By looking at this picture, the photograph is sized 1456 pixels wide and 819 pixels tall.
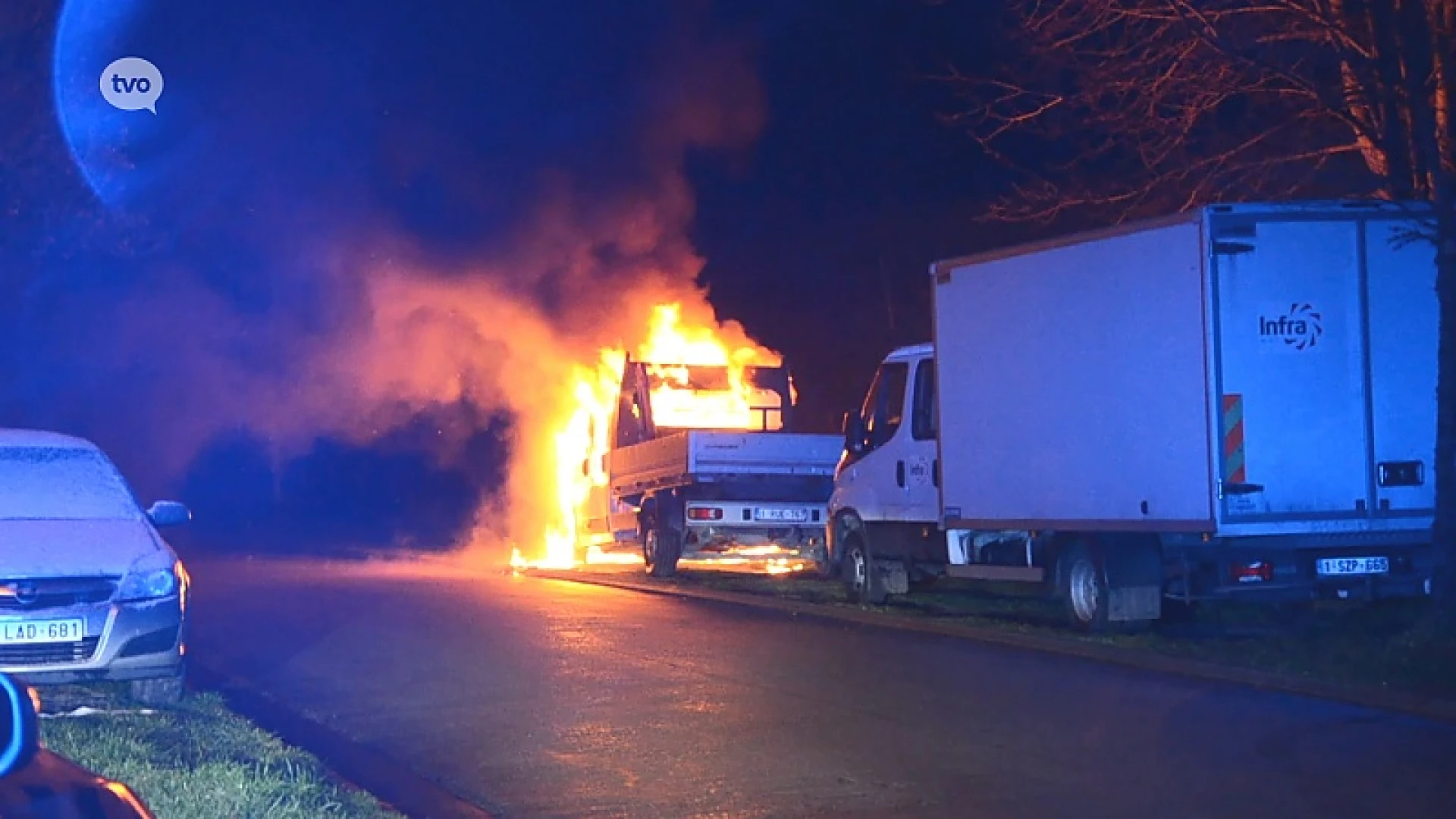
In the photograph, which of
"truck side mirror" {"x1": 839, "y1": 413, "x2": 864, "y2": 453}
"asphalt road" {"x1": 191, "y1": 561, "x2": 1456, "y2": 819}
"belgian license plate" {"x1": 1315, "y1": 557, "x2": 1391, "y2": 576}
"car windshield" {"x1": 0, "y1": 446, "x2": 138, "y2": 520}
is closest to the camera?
"asphalt road" {"x1": 191, "y1": 561, "x2": 1456, "y2": 819}

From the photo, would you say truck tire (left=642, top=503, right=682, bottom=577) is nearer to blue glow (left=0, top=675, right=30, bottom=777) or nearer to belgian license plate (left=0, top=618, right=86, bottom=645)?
belgian license plate (left=0, top=618, right=86, bottom=645)

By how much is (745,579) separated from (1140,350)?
9.72 metres

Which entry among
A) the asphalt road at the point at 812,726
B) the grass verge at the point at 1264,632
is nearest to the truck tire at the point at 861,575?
the grass verge at the point at 1264,632

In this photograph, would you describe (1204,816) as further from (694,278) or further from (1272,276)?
(694,278)

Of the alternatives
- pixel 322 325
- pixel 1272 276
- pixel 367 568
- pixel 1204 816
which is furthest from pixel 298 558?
pixel 1204 816

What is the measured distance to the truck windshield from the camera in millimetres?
23688

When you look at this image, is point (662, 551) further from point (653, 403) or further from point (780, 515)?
point (653, 403)

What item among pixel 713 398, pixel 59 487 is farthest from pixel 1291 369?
pixel 713 398

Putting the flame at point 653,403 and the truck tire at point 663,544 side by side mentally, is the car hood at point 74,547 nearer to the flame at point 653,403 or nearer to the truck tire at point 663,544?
the truck tire at point 663,544

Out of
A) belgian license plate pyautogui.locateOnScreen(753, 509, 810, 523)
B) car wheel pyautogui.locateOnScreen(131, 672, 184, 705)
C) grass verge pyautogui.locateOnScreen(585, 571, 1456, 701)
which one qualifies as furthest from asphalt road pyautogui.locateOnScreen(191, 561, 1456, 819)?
belgian license plate pyautogui.locateOnScreen(753, 509, 810, 523)

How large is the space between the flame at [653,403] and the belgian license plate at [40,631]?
14.4 m

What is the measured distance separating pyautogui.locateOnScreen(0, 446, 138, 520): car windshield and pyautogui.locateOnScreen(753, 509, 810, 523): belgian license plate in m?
10.6

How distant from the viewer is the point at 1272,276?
1233cm

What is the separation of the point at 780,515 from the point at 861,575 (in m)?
3.24
